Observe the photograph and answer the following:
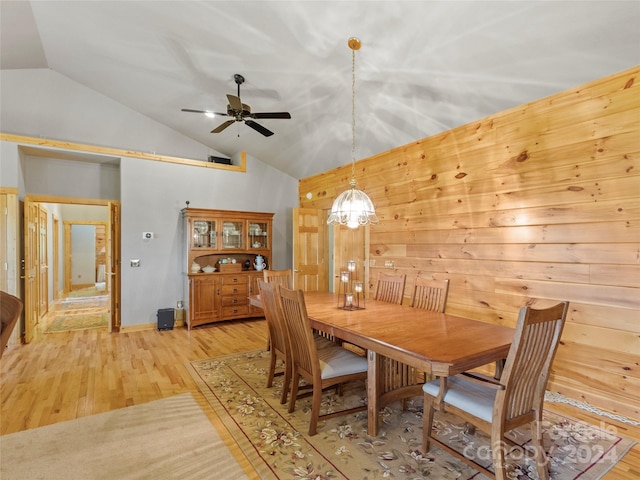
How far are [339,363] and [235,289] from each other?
349cm

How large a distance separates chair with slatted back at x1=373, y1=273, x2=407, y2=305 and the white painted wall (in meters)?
3.60

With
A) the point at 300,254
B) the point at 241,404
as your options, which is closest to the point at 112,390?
the point at 241,404

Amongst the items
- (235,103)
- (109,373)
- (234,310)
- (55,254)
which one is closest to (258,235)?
(234,310)

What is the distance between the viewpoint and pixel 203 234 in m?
5.42

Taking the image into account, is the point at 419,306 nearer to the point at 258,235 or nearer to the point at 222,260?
the point at 258,235

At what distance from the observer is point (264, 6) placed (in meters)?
2.70

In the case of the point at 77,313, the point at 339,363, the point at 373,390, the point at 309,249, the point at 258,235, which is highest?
the point at 258,235

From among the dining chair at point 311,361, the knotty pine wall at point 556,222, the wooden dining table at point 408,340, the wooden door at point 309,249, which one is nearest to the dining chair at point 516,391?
the wooden dining table at point 408,340

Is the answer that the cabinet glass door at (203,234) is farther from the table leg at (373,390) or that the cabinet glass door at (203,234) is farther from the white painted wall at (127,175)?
the table leg at (373,390)

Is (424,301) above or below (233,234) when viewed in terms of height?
below

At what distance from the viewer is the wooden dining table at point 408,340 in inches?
66.2

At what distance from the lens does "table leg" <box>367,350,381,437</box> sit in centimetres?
221

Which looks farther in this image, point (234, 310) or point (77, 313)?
point (77, 313)

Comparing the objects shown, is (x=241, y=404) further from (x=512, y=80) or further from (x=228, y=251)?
(x=512, y=80)
